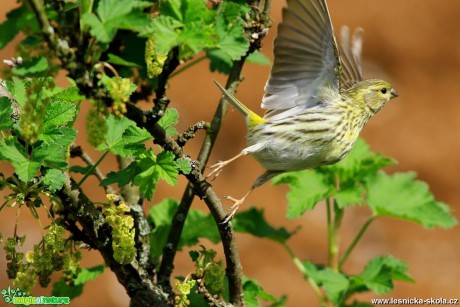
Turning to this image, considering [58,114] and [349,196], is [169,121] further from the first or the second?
[349,196]

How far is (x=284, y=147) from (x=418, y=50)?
13.4 ft

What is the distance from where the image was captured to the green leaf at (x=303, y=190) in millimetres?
2812

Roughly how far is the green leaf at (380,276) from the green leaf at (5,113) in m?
1.38

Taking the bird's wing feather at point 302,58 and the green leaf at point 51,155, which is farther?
the bird's wing feather at point 302,58

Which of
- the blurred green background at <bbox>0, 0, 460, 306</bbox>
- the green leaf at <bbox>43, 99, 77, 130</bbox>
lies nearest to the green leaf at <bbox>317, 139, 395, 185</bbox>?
the green leaf at <bbox>43, 99, 77, 130</bbox>

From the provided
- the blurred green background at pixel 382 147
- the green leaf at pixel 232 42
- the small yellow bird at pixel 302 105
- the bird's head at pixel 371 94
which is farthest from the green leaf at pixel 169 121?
the blurred green background at pixel 382 147

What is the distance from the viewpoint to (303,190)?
9.41 feet

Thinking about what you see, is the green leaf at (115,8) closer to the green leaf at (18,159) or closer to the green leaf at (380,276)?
the green leaf at (18,159)

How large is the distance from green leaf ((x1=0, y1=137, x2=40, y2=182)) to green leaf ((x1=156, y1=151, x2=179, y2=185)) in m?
A: 0.26

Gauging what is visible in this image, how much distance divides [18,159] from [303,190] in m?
1.29

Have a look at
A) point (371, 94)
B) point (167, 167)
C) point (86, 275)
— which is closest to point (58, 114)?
point (167, 167)

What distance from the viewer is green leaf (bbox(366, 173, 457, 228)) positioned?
3084mm

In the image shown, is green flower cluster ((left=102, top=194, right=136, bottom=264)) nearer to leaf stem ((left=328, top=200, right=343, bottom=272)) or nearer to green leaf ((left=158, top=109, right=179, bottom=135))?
green leaf ((left=158, top=109, right=179, bottom=135))

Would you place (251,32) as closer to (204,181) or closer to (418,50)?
(204,181)
